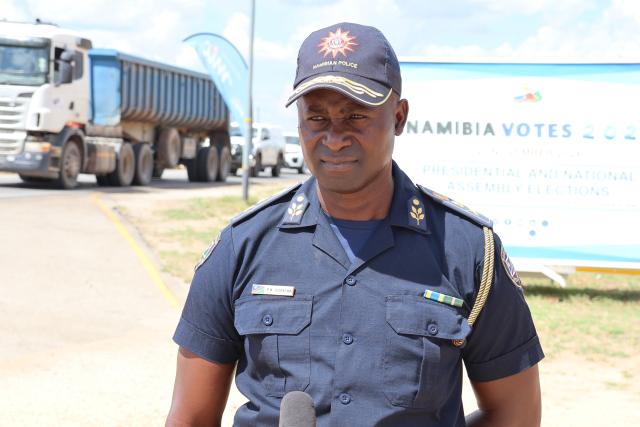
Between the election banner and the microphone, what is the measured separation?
873 centimetres

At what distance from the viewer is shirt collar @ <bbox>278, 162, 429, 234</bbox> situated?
2359 mm

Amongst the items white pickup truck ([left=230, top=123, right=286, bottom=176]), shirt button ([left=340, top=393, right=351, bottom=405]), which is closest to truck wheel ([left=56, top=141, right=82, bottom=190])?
white pickup truck ([left=230, top=123, right=286, bottom=176])

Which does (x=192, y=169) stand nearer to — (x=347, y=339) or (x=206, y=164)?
(x=206, y=164)

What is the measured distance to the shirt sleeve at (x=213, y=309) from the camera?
235 cm

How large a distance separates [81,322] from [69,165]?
13475 mm

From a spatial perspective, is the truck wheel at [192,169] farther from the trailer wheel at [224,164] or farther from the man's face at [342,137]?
the man's face at [342,137]

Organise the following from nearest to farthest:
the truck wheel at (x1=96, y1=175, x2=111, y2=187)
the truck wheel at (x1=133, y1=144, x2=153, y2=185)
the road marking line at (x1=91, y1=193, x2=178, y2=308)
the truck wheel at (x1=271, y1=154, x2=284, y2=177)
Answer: the road marking line at (x1=91, y1=193, x2=178, y2=308) → the truck wheel at (x1=96, y1=175, x2=111, y2=187) → the truck wheel at (x1=133, y1=144, x2=153, y2=185) → the truck wheel at (x1=271, y1=154, x2=284, y2=177)

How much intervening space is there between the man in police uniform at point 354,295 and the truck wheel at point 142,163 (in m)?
23.8

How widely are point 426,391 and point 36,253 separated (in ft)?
33.6

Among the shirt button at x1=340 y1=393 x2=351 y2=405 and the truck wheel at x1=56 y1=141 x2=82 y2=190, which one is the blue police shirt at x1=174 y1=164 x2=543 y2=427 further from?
the truck wheel at x1=56 y1=141 x2=82 y2=190

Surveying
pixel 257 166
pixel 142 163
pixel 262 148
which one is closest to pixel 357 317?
pixel 142 163

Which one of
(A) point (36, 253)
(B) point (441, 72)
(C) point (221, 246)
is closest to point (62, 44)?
(A) point (36, 253)

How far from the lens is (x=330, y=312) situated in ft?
7.47

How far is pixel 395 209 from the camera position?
93.8 inches
